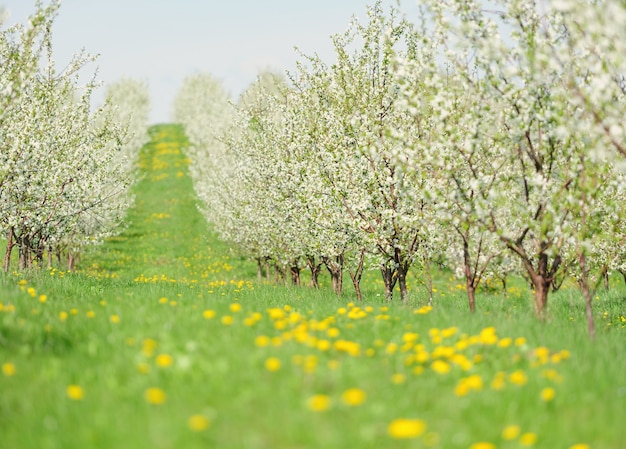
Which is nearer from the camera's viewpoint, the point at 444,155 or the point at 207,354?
the point at 207,354

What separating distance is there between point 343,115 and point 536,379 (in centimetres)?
833

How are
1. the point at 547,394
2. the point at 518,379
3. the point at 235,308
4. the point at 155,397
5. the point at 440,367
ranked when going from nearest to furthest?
the point at 155,397 → the point at 547,394 → the point at 518,379 → the point at 440,367 → the point at 235,308

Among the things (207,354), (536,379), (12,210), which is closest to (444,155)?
(536,379)

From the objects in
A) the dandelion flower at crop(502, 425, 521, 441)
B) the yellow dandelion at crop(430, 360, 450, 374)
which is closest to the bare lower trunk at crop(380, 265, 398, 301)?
the yellow dandelion at crop(430, 360, 450, 374)

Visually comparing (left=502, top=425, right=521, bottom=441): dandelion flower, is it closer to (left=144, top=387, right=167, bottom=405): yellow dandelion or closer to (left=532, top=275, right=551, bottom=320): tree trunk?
(left=144, top=387, right=167, bottom=405): yellow dandelion

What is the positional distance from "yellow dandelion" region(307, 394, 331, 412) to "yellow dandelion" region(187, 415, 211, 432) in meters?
0.75

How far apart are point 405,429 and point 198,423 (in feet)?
4.56

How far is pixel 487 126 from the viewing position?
845 centimetres

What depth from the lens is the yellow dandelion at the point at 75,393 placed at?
4.25m

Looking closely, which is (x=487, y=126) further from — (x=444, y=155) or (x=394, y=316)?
(x=394, y=316)

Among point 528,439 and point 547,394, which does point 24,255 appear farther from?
point 528,439

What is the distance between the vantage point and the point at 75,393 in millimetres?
4242

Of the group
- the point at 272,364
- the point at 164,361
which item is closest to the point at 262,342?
the point at 272,364

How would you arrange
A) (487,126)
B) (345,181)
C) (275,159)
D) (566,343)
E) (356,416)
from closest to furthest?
(356,416)
(566,343)
(487,126)
(345,181)
(275,159)
